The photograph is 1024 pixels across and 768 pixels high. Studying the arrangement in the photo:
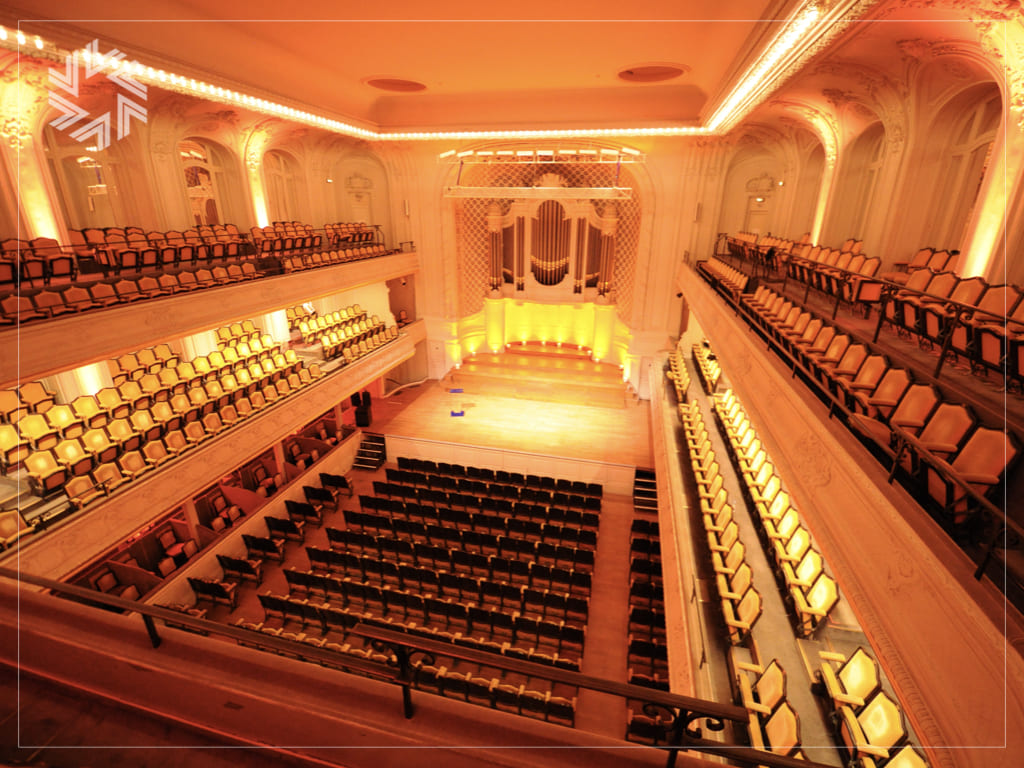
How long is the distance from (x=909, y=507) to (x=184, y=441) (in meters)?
8.75

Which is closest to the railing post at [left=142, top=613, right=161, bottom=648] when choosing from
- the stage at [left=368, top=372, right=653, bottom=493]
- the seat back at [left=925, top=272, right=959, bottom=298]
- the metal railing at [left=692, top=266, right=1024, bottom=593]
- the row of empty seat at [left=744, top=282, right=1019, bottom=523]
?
the metal railing at [left=692, top=266, right=1024, bottom=593]

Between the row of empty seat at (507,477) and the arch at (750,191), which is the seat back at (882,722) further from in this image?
the arch at (750,191)

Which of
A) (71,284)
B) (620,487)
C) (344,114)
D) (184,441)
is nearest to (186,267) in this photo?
(71,284)

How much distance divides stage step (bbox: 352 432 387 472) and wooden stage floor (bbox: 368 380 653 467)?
283 mm

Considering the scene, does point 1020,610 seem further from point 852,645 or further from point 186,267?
point 186,267

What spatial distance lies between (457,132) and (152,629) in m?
13.0

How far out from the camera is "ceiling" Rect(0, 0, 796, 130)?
6559 millimetres

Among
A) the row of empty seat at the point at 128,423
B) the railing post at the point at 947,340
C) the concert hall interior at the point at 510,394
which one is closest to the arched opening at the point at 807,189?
the concert hall interior at the point at 510,394

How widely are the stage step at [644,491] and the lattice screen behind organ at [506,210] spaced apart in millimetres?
6203

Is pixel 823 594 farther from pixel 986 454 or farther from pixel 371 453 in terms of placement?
pixel 371 453

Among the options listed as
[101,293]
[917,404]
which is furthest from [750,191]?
[101,293]

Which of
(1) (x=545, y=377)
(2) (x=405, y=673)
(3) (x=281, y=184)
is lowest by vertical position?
(1) (x=545, y=377)

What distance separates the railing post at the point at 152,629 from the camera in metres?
1.79

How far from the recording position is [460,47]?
8.22 metres
